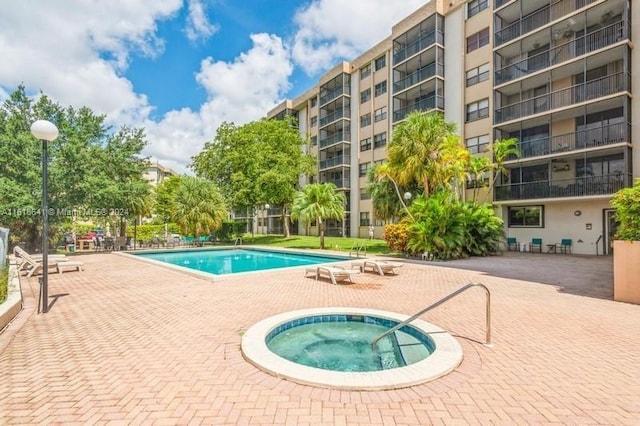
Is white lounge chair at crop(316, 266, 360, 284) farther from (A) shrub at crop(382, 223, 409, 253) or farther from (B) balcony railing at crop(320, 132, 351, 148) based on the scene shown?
(B) balcony railing at crop(320, 132, 351, 148)

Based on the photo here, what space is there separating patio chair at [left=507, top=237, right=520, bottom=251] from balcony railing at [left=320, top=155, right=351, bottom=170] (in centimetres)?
2051

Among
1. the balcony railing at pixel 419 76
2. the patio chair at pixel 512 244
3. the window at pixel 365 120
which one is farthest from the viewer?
the window at pixel 365 120

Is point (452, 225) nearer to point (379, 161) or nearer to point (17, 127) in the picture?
point (379, 161)

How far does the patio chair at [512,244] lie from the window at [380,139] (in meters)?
16.5

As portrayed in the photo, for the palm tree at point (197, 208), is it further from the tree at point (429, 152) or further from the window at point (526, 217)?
the window at point (526, 217)

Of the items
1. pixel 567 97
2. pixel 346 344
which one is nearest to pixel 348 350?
pixel 346 344

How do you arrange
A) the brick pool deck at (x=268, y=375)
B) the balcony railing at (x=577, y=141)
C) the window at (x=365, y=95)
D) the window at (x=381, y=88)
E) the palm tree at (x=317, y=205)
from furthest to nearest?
the window at (x=365, y=95)
the window at (x=381, y=88)
the palm tree at (x=317, y=205)
the balcony railing at (x=577, y=141)
the brick pool deck at (x=268, y=375)

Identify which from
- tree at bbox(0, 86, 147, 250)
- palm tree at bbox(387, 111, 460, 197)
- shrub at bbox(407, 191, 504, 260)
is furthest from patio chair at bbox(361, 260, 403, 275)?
tree at bbox(0, 86, 147, 250)

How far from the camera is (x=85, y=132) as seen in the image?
22469mm

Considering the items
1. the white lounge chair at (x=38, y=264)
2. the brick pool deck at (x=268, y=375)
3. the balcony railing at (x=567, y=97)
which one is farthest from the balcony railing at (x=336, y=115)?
the brick pool deck at (x=268, y=375)

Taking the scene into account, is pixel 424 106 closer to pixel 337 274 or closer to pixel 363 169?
pixel 363 169

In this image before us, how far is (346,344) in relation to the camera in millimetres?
6230

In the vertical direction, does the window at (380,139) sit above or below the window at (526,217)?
above

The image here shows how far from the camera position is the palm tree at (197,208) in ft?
96.7
